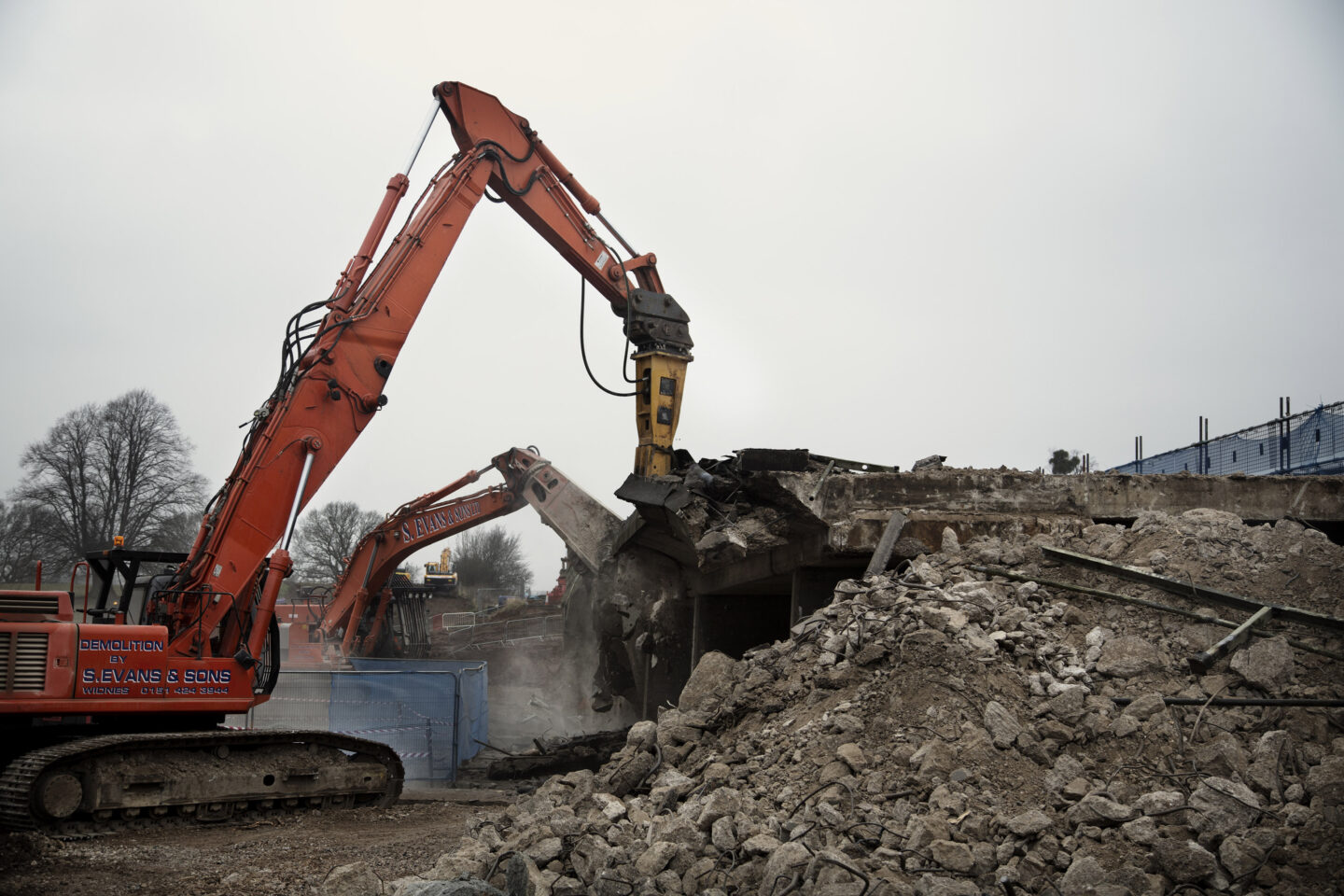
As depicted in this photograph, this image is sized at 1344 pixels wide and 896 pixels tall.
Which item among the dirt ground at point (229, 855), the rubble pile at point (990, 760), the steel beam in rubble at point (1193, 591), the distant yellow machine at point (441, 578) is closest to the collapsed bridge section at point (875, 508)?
the steel beam in rubble at point (1193, 591)

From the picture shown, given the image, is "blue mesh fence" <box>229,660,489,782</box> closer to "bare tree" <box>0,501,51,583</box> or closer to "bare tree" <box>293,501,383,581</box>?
"bare tree" <box>0,501,51,583</box>

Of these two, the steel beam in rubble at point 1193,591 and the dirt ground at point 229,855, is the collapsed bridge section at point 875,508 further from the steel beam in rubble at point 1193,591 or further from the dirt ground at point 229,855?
the dirt ground at point 229,855

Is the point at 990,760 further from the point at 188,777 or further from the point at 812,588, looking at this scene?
the point at 188,777

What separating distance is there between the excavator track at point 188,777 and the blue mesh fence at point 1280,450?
390 inches

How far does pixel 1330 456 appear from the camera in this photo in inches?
567

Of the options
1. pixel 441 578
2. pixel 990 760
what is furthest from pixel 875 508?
pixel 441 578

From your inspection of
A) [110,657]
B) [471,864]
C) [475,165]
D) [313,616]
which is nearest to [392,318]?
[475,165]

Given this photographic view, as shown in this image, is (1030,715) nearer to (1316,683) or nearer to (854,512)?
(1316,683)

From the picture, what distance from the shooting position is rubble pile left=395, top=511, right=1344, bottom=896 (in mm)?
4547

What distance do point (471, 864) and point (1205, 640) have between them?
453cm

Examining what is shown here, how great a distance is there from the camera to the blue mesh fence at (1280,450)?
14.4 meters

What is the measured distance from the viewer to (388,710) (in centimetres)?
1237

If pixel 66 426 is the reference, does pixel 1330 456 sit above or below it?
below

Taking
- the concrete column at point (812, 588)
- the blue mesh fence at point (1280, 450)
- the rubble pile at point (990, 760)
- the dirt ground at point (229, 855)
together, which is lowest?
the dirt ground at point (229, 855)
